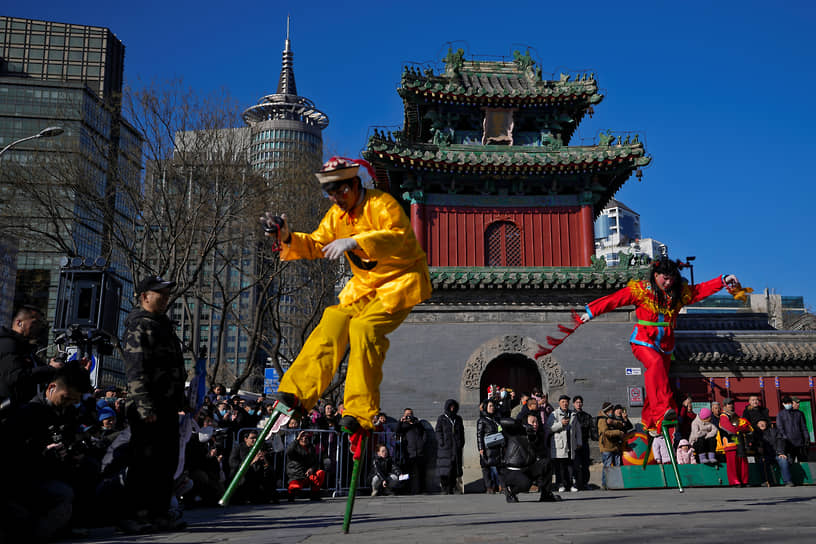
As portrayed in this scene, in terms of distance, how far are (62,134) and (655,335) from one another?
2990cm

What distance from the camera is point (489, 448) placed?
32.2 feet

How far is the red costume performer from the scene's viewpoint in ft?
24.4

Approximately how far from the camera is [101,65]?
6259 centimetres

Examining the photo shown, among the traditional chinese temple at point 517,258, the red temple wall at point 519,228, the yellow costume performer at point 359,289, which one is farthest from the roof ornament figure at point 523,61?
the yellow costume performer at point 359,289

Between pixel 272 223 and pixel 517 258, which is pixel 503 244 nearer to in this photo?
pixel 517 258

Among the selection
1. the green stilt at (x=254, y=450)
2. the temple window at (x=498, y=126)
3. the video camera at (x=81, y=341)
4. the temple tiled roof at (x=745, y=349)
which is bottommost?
the green stilt at (x=254, y=450)

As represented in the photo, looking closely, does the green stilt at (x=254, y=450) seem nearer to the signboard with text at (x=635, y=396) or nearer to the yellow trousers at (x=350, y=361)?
the yellow trousers at (x=350, y=361)

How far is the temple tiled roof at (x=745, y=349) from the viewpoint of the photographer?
2161 centimetres

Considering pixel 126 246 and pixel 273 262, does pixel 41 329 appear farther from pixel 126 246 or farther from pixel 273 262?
pixel 273 262

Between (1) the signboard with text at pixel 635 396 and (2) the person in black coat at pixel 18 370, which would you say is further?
(1) the signboard with text at pixel 635 396

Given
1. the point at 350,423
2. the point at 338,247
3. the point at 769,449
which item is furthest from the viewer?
the point at 769,449

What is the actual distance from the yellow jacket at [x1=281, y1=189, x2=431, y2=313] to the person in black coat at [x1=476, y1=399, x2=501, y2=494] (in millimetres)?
5112

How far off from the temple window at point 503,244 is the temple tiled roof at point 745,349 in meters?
5.82

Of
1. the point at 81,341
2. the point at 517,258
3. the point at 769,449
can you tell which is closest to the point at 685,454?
the point at 769,449
